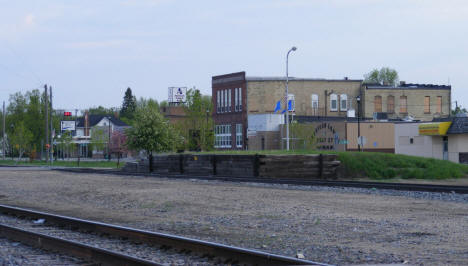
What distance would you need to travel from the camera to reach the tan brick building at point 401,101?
3506 inches

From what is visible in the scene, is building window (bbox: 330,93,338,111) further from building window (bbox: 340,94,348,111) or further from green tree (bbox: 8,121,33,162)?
green tree (bbox: 8,121,33,162)

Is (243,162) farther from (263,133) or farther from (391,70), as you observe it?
(391,70)

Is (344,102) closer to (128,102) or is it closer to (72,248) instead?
(72,248)

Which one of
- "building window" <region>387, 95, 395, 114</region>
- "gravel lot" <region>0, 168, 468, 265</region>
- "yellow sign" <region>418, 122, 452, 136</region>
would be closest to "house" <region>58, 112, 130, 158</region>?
"building window" <region>387, 95, 395, 114</region>

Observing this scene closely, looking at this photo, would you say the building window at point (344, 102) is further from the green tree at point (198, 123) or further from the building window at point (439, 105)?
the green tree at point (198, 123)

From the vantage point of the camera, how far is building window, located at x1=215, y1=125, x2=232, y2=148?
88.1 m

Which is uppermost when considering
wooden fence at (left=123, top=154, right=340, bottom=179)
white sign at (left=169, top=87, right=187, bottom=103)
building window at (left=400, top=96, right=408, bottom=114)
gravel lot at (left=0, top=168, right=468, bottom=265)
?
white sign at (left=169, top=87, right=187, bottom=103)

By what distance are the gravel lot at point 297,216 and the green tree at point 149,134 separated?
31.7 meters

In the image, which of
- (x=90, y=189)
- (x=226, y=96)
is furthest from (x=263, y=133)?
(x=90, y=189)

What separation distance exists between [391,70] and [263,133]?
81.7 meters

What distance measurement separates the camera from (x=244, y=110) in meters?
84.4

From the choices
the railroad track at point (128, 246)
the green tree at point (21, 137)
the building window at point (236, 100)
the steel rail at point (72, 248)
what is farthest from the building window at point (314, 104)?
the steel rail at point (72, 248)

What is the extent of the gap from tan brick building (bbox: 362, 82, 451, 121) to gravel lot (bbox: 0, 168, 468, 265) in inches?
2578

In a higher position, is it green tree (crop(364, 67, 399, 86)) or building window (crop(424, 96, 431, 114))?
green tree (crop(364, 67, 399, 86))
